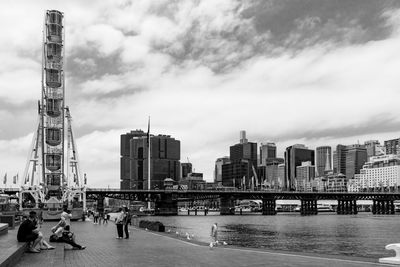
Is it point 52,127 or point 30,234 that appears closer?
point 30,234

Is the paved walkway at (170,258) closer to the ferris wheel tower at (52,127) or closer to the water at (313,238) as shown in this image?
the water at (313,238)

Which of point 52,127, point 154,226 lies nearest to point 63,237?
point 154,226

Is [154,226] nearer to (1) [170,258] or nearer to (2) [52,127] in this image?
(1) [170,258]

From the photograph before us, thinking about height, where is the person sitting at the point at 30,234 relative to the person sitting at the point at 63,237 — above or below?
above

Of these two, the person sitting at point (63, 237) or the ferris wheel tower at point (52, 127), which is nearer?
the person sitting at point (63, 237)

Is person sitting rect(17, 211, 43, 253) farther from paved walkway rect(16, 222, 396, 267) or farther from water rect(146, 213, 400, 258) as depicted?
water rect(146, 213, 400, 258)

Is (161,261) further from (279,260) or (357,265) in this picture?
(357,265)

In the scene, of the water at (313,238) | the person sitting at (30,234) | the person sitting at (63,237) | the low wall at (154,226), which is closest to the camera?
the person sitting at (30,234)

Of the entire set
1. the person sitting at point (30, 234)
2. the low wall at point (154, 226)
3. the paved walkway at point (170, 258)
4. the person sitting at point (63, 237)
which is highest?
the person sitting at point (30, 234)

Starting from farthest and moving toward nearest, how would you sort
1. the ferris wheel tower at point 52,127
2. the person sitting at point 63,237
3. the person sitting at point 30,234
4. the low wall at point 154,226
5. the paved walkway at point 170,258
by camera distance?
1. the ferris wheel tower at point 52,127
2. the low wall at point 154,226
3. the person sitting at point 63,237
4. the person sitting at point 30,234
5. the paved walkway at point 170,258

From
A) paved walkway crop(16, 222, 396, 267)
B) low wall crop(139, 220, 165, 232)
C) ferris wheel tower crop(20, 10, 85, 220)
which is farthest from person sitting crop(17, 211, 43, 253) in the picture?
ferris wheel tower crop(20, 10, 85, 220)

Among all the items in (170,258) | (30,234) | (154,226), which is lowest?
(154,226)

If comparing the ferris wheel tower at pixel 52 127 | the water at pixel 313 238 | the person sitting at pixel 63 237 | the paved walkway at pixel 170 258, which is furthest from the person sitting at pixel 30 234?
the ferris wheel tower at pixel 52 127

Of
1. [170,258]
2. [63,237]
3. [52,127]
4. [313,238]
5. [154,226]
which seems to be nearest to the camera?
[170,258]
